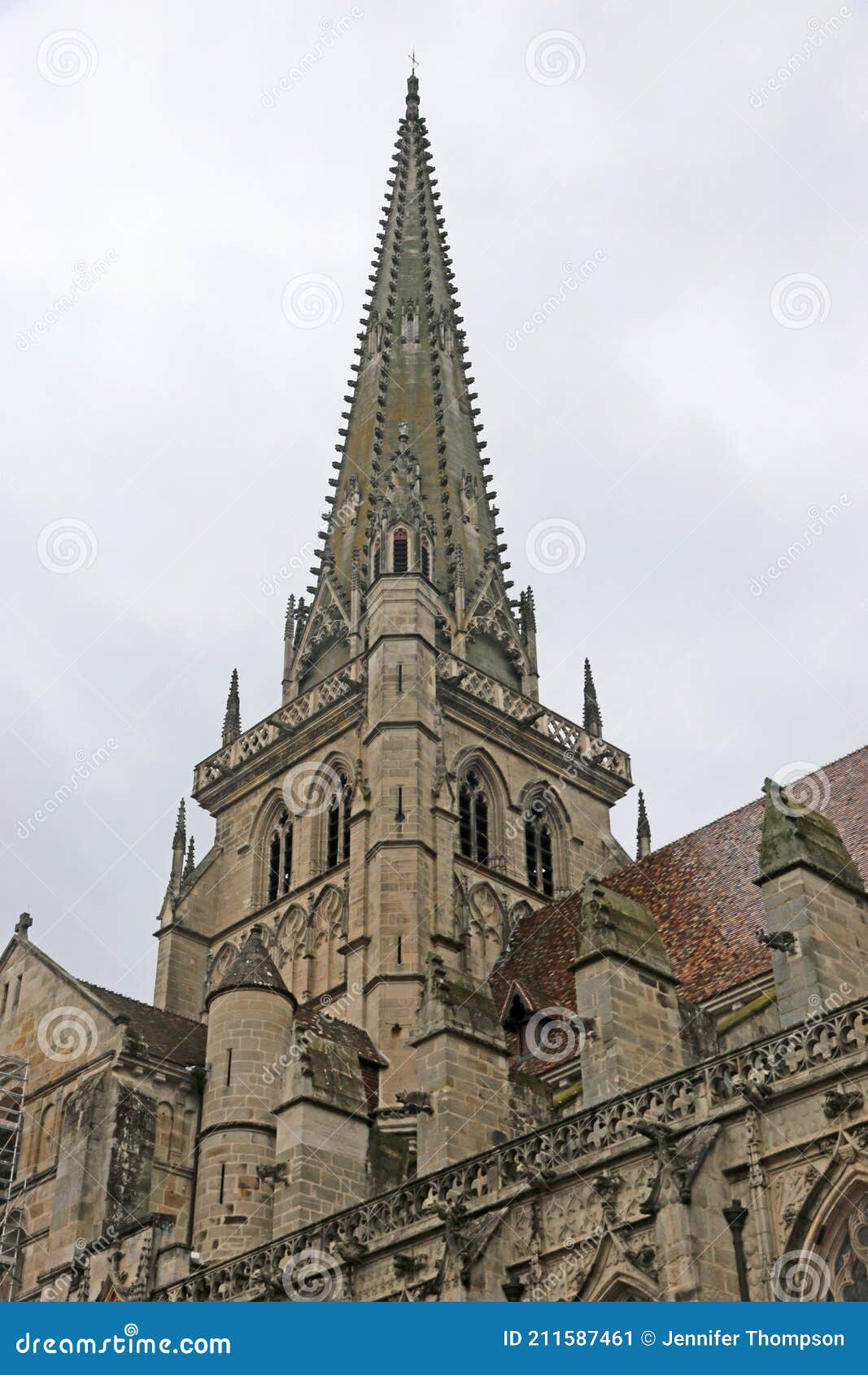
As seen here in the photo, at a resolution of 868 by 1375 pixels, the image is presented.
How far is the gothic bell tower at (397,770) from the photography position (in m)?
29.9

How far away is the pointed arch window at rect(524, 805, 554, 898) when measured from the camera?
33.6m

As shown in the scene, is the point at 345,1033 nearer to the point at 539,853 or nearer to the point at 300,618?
the point at 539,853

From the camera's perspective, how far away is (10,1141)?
28109 millimetres

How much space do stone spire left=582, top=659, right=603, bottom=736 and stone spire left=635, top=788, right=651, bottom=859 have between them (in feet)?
5.74

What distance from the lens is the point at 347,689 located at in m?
33.3

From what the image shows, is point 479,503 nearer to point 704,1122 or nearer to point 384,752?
point 384,752

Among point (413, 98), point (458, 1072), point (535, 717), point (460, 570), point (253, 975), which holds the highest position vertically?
point (413, 98)

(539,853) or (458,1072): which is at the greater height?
(539,853)

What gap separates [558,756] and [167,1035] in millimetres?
10919

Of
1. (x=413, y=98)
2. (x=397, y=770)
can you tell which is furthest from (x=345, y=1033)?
(x=413, y=98)

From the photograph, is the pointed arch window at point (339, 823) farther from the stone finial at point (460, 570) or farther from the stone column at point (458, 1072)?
the stone column at point (458, 1072)

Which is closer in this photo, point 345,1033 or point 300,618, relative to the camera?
point 345,1033

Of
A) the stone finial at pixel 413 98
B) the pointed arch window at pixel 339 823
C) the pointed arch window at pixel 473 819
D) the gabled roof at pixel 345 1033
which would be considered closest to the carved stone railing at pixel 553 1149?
the gabled roof at pixel 345 1033

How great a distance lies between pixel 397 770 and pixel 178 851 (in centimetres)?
656
